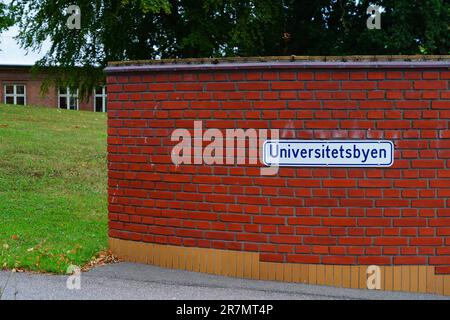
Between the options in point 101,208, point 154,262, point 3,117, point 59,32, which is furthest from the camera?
point 3,117

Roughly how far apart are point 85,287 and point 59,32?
42.1ft

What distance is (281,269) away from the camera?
7203 millimetres

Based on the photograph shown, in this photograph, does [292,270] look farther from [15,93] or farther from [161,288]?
[15,93]

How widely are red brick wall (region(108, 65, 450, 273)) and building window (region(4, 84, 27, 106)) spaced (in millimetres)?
47435

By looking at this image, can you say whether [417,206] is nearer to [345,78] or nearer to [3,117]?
[345,78]

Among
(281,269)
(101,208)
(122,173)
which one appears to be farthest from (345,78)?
(101,208)

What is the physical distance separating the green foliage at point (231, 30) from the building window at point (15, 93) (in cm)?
3434

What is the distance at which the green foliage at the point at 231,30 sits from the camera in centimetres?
1636

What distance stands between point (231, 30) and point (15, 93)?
39.1 m

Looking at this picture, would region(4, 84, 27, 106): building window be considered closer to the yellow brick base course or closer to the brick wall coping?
the yellow brick base course

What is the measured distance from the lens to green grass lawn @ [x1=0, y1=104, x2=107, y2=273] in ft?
26.6

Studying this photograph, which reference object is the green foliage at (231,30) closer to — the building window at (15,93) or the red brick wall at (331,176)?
the red brick wall at (331,176)
